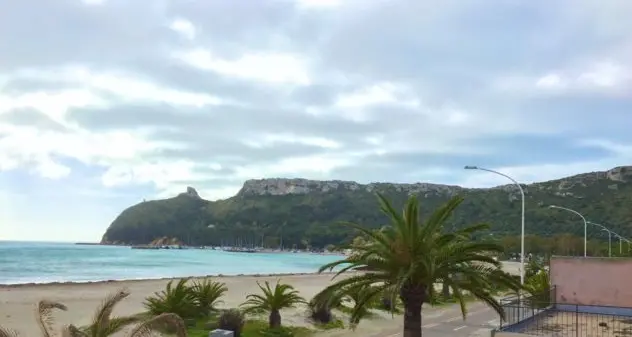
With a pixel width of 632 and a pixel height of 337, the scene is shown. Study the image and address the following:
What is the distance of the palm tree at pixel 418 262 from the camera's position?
46.1ft

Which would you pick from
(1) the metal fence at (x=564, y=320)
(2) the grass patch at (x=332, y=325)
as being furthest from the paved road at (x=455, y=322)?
(1) the metal fence at (x=564, y=320)

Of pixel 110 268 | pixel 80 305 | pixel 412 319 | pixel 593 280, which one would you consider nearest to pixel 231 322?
pixel 412 319

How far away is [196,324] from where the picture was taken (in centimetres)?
2331

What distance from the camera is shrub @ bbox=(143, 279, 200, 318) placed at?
22.6 m

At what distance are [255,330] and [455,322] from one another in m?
9.65

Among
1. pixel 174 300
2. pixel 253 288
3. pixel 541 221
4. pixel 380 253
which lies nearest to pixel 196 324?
pixel 174 300

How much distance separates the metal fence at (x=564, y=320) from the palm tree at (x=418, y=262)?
2.64 meters

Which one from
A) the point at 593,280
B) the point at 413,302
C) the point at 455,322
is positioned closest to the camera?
the point at 413,302

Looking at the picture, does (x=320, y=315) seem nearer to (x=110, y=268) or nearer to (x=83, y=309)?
(x=83, y=309)

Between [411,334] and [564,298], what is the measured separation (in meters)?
9.99

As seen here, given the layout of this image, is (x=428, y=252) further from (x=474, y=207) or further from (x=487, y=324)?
(x=474, y=207)

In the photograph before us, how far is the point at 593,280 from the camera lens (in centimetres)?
2147

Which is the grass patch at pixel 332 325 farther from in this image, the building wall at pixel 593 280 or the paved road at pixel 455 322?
the building wall at pixel 593 280

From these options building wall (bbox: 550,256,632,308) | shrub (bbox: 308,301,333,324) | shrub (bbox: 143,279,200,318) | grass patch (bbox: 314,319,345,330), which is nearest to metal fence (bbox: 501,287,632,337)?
building wall (bbox: 550,256,632,308)
